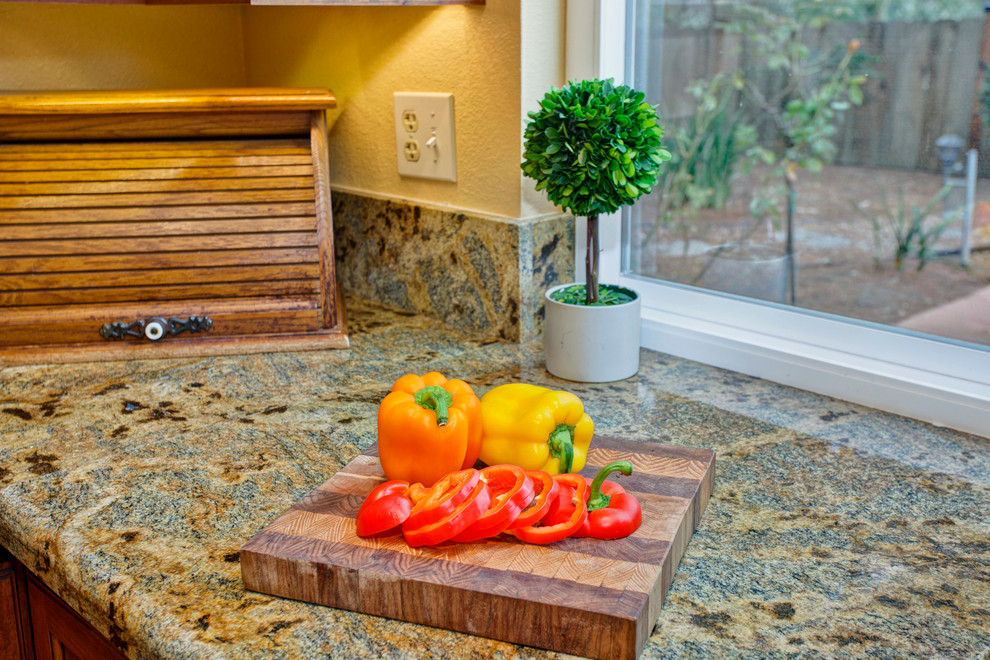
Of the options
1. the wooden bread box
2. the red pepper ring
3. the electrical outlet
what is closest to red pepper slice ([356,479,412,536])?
the red pepper ring

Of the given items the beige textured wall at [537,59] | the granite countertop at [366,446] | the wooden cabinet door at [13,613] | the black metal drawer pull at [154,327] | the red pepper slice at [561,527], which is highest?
the beige textured wall at [537,59]

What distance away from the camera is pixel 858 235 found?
1.20 m

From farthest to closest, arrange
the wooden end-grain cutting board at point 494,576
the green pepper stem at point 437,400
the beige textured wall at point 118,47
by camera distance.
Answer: the beige textured wall at point 118,47 → the green pepper stem at point 437,400 → the wooden end-grain cutting board at point 494,576

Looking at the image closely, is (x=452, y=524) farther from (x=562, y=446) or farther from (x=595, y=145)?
(x=595, y=145)

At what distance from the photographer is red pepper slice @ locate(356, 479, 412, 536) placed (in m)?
0.68

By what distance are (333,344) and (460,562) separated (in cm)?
65

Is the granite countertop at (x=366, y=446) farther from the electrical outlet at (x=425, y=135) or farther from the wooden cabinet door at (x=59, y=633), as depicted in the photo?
the electrical outlet at (x=425, y=135)

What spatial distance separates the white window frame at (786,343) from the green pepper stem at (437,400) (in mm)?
533

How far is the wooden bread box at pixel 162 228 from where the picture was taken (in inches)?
46.8

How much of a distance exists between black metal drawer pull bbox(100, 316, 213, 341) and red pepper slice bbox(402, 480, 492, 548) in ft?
2.14

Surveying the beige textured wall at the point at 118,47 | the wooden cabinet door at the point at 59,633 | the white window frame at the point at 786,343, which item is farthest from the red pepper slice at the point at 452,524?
the beige textured wall at the point at 118,47

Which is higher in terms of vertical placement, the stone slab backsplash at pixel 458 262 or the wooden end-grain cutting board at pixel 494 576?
the stone slab backsplash at pixel 458 262

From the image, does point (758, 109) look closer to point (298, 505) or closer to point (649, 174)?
point (649, 174)

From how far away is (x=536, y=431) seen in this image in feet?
2.58
